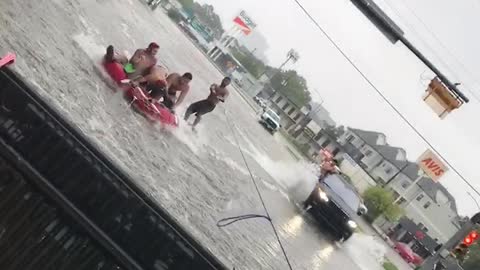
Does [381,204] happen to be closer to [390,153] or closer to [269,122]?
[269,122]

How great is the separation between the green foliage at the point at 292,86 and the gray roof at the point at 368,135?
12.8 metres

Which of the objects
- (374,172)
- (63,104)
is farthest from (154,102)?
(374,172)

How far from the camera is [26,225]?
6.81 meters

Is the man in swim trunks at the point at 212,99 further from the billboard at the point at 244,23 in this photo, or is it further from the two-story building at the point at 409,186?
the two-story building at the point at 409,186

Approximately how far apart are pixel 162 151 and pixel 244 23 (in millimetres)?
57813

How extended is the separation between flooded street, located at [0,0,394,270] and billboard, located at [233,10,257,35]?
43.2m

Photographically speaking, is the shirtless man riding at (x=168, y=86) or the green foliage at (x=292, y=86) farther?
the green foliage at (x=292, y=86)

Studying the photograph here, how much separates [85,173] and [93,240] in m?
0.84

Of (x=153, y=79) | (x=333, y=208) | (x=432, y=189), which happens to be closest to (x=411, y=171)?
(x=432, y=189)

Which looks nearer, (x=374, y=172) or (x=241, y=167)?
(x=241, y=167)

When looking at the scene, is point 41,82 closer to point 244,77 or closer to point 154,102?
point 154,102

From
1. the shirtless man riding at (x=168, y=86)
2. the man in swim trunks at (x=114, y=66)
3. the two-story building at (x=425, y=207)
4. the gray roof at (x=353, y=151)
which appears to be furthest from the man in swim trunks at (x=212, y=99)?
the gray roof at (x=353, y=151)

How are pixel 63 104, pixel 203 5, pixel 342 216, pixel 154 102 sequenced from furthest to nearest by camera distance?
pixel 203 5 → pixel 342 216 → pixel 154 102 → pixel 63 104

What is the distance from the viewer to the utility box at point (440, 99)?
1305cm
